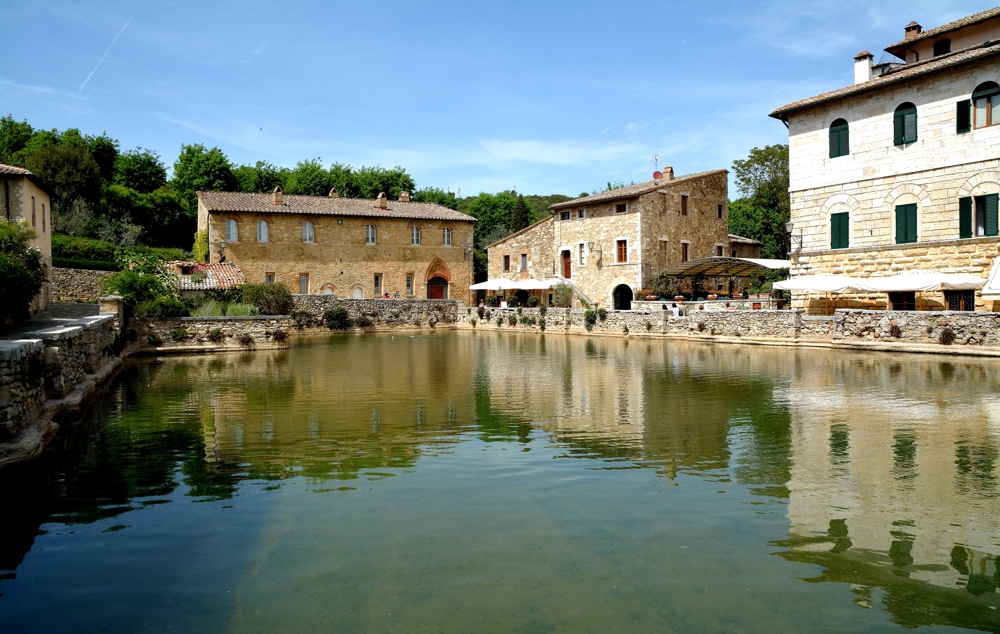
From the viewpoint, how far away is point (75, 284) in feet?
97.0

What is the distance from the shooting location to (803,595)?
4.46m

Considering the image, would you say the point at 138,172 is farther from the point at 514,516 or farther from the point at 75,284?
the point at 514,516

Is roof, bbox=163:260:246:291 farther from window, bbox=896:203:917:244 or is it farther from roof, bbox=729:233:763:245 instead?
roof, bbox=729:233:763:245

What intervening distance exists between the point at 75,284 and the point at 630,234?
25.4 metres

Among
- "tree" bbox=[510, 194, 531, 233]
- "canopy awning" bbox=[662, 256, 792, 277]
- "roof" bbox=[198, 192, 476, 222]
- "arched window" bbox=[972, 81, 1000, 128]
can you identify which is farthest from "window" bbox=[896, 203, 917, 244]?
"tree" bbox=[510, 194, 531, 233]

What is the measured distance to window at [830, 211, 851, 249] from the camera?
23938 millimetres

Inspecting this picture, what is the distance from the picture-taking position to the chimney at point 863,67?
2539 centimetres

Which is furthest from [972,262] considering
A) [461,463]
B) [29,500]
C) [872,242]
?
[29,500]

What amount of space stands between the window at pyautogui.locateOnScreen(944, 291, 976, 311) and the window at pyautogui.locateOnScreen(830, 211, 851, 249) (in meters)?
3.63

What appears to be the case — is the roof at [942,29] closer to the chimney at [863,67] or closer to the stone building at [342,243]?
the chimney at [863,67]

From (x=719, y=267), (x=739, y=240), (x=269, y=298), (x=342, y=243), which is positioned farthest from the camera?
(x=739, y=240)

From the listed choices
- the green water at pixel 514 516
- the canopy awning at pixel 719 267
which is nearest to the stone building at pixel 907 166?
the canopy awning at pixel 719 267

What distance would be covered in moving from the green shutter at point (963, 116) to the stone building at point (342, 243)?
26971 millimetres

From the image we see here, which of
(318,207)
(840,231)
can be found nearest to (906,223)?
(840,231)
